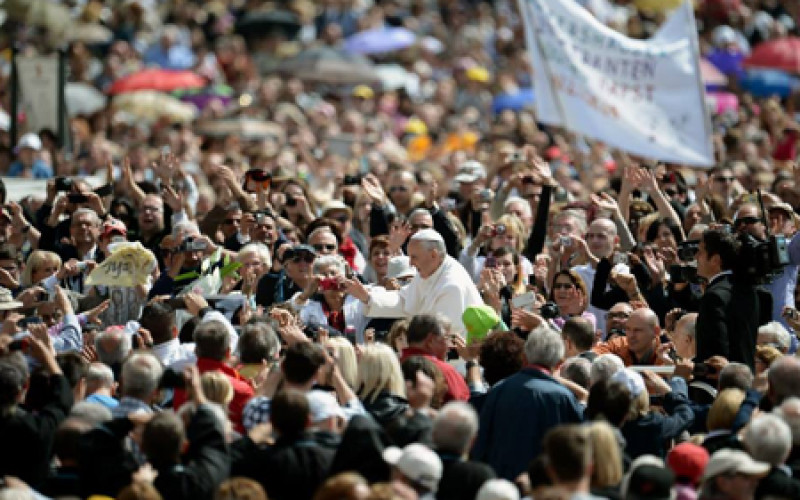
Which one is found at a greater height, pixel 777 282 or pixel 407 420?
pixel 407 420

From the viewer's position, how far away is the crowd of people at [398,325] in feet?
27.3

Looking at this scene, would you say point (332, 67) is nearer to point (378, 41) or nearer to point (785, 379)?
point (378, 41)

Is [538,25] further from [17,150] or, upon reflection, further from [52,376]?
[52,376]

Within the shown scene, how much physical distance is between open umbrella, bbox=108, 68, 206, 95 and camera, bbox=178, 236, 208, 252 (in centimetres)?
1162

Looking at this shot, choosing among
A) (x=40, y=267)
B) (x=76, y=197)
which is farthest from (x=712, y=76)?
(x=40, y=267)

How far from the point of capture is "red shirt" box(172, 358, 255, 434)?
9.40m

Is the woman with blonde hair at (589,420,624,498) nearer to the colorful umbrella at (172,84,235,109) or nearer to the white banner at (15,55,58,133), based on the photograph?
the white banner at (15,55,58,133)

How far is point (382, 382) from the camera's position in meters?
9.34

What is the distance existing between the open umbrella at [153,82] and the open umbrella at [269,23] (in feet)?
18.3

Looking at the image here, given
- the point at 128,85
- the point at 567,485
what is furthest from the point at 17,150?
the point at 567,485

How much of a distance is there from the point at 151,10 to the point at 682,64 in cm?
1576

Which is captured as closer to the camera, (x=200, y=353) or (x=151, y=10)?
(x=200, y=353)

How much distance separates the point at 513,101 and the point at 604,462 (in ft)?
62.0

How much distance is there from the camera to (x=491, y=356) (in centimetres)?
970
